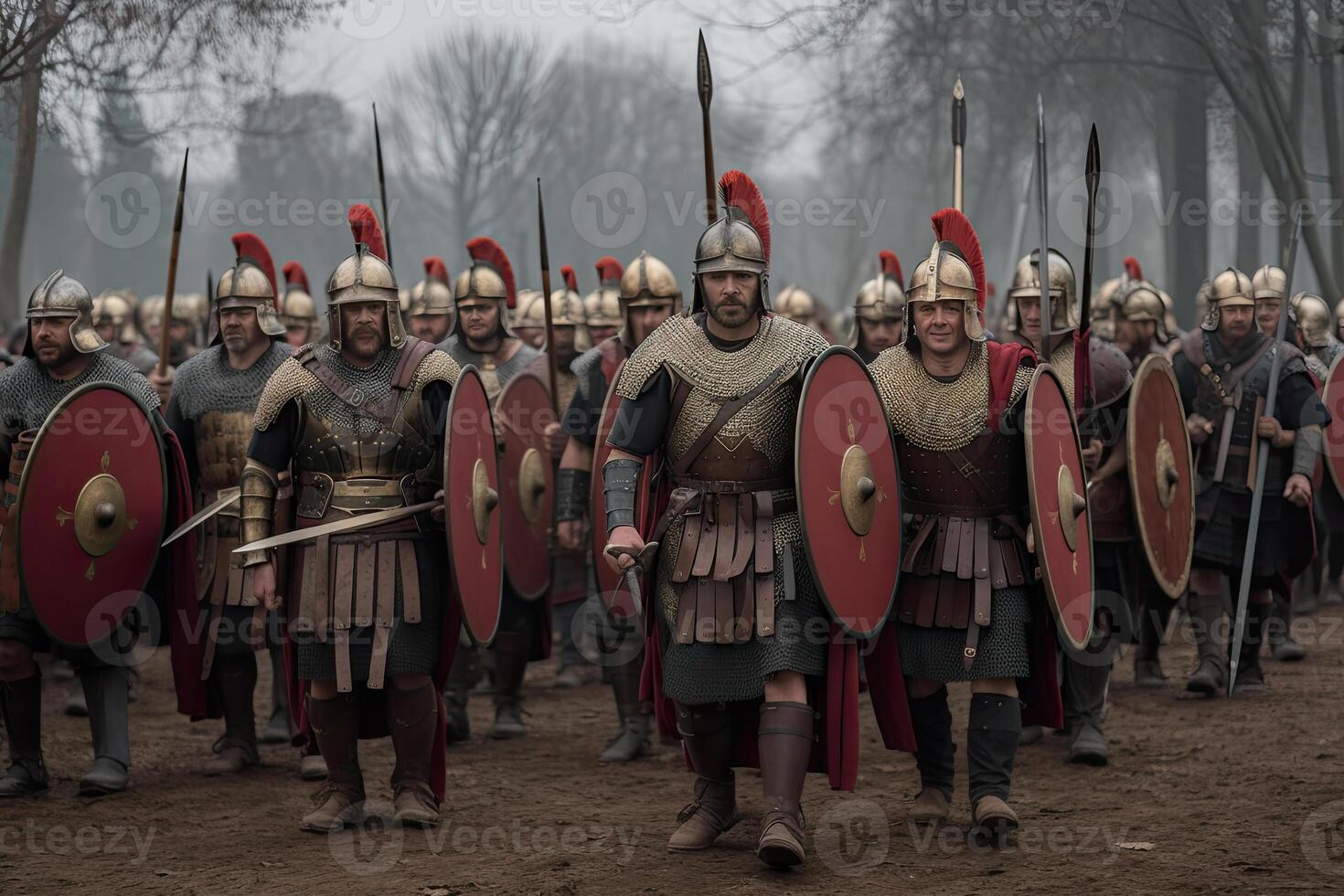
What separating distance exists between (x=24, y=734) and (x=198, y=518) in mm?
986

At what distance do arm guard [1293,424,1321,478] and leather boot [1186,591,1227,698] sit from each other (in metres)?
0.74

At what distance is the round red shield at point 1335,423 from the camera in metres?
8.18

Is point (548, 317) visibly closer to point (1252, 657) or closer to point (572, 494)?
point (572, 494)

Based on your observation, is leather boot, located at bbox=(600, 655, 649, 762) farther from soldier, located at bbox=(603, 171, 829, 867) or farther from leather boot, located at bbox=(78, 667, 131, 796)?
leather boot, located at bbox=(78, 667, 131, 796)

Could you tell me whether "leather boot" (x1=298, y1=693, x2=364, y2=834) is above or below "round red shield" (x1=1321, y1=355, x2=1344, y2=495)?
below

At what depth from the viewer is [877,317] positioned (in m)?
8.56

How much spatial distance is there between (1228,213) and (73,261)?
25889 millimetres

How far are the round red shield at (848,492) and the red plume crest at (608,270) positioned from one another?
4.29 metres

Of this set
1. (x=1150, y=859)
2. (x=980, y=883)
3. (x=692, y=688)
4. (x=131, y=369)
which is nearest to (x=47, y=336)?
(x=131, y=369)

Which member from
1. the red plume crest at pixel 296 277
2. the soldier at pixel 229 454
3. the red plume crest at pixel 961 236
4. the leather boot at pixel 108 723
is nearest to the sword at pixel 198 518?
the soldier at pixel 229 454

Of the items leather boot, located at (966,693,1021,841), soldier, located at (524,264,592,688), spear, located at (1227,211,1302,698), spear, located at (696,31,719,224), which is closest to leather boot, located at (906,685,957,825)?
leather boot, located at (966,693,1021,841)

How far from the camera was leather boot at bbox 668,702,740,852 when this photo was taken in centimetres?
477

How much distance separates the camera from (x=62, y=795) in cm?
581

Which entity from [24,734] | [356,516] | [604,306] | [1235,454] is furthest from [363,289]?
[1235,454]
